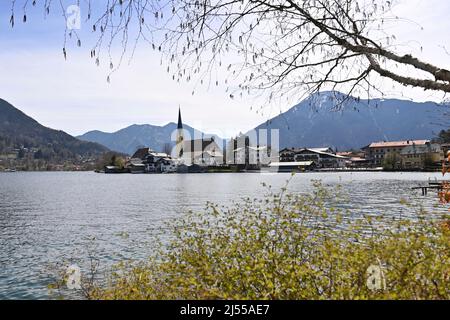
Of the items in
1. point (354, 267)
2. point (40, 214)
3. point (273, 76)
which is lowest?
point (40, 214)

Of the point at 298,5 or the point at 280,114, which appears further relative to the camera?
the point at 280,114

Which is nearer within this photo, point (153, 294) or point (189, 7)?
point (189, 7)

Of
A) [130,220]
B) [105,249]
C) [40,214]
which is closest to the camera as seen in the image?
[105,249]

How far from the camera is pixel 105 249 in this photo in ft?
75.0

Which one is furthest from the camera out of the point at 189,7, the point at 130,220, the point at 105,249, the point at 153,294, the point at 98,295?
the point at 130,220

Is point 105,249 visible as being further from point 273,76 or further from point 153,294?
point 273,76
